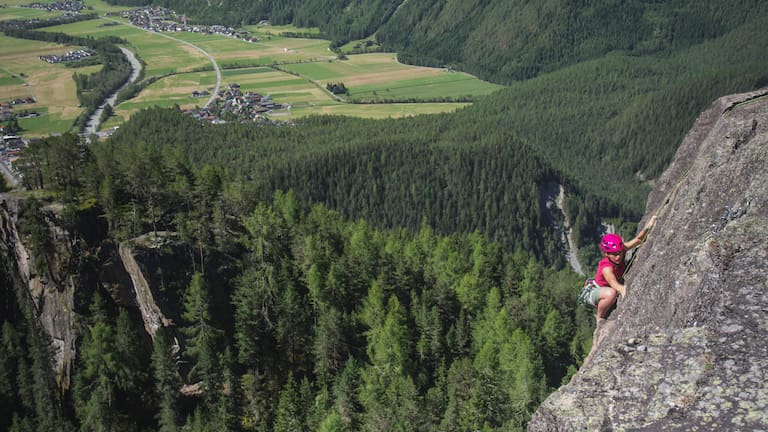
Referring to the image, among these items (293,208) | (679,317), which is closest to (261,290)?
(293,208)

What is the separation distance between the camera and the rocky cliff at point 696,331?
1398 centimetres

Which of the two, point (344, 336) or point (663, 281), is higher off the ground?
point (663, 281)

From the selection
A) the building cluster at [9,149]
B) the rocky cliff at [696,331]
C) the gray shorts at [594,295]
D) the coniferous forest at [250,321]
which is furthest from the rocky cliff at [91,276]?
the rocky cliff at [696,331]

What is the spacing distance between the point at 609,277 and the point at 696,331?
7.76m

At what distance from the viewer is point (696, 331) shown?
15.6 m

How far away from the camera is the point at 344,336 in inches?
2906

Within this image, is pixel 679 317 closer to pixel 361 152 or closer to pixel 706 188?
pixel 706 188

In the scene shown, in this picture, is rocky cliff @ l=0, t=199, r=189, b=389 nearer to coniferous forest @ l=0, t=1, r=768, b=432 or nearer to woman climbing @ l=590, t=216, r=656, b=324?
coniferous forest @ l=0, t=1, r=768, b=432

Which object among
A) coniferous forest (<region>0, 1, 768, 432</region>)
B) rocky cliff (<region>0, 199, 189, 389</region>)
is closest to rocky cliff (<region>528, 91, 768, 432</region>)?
coniferous forest (<region>0, 1, 768, 432</region>)

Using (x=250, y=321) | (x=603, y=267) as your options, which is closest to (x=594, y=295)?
(x=603, y=267)

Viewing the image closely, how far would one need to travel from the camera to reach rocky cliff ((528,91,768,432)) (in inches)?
550

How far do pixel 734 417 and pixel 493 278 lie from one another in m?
78.1

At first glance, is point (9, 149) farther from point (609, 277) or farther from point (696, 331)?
point (696, 331)

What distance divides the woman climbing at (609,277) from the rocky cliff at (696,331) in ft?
2.91
